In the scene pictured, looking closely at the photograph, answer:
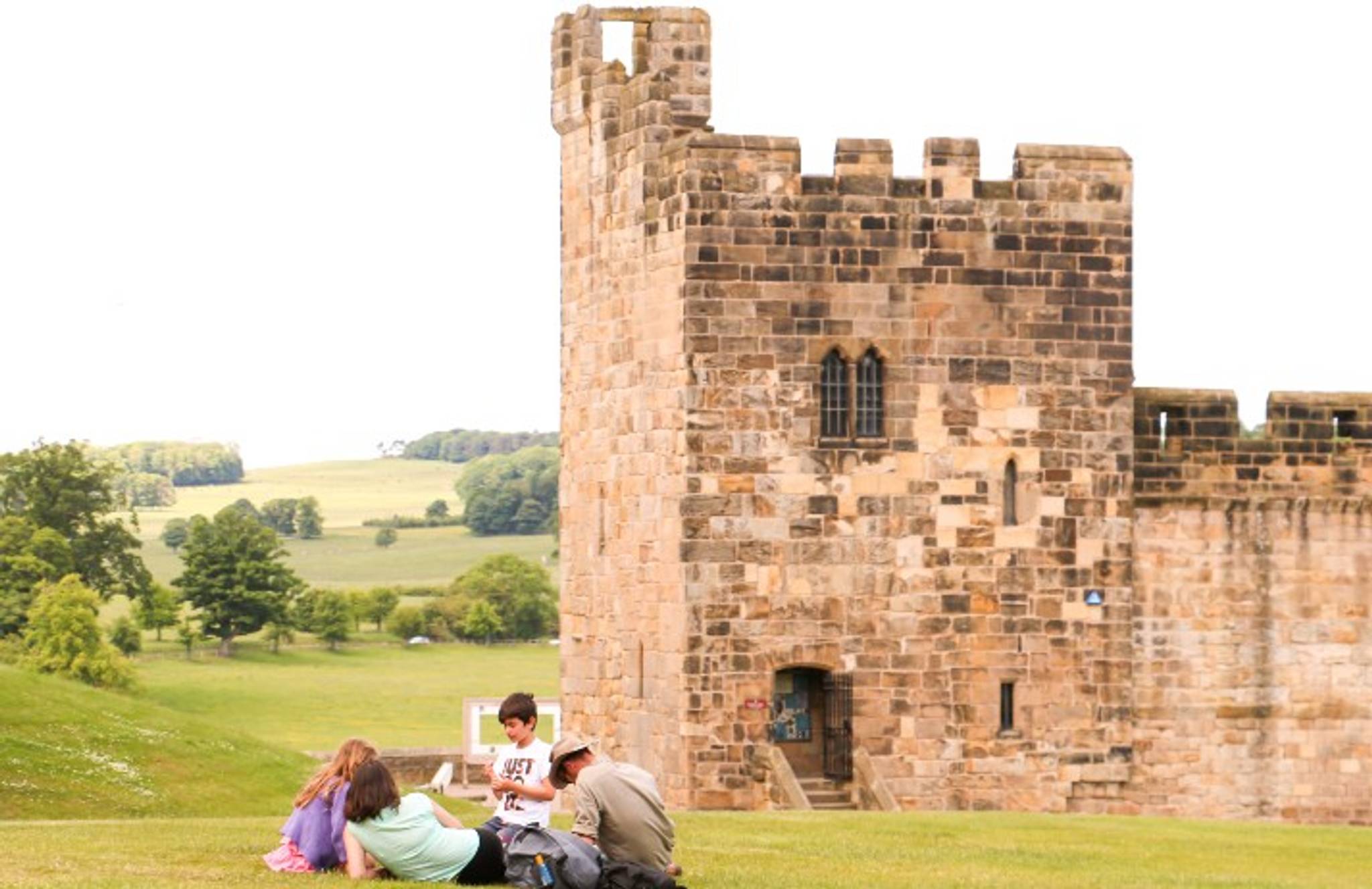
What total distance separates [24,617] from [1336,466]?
187 ft

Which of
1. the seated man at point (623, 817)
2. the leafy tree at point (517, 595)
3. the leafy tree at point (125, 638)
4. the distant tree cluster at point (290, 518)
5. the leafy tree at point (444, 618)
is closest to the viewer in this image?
the seated man at point (623, 817)

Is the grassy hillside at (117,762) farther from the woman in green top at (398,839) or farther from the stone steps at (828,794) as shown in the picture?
the woman in green top at (398,839)

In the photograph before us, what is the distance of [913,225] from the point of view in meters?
34.9

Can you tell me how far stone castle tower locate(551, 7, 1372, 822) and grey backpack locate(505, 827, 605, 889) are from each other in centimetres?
1135

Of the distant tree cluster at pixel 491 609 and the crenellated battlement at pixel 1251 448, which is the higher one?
the crenellated battlement at pixel 1251 448

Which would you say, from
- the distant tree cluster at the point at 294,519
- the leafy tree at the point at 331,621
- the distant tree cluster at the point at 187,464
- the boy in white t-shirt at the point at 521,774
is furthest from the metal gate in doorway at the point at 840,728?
the distant tree cluster at the point at 187,464

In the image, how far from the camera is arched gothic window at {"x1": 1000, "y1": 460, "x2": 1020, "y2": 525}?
35.3 meters

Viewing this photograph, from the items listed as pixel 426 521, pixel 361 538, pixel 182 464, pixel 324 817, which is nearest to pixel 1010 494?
pixel 324 817

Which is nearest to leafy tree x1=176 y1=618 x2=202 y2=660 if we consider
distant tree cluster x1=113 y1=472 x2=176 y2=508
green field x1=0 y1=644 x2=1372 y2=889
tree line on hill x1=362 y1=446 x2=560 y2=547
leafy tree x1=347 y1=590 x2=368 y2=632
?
leafy tree x1=347 y1=590 x2=368 y2=632

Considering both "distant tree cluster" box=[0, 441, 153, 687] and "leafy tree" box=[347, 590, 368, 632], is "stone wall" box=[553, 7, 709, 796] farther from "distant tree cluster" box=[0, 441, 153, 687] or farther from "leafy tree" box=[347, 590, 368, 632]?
"leafy tree" box=[347, 590, 368, 632]

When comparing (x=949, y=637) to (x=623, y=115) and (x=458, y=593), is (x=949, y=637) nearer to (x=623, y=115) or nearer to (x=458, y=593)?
(x=623, y=115)

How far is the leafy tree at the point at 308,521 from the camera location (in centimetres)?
16612

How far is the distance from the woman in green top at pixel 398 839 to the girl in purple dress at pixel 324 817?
0.20 m

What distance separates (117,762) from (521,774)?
12.5 metres
